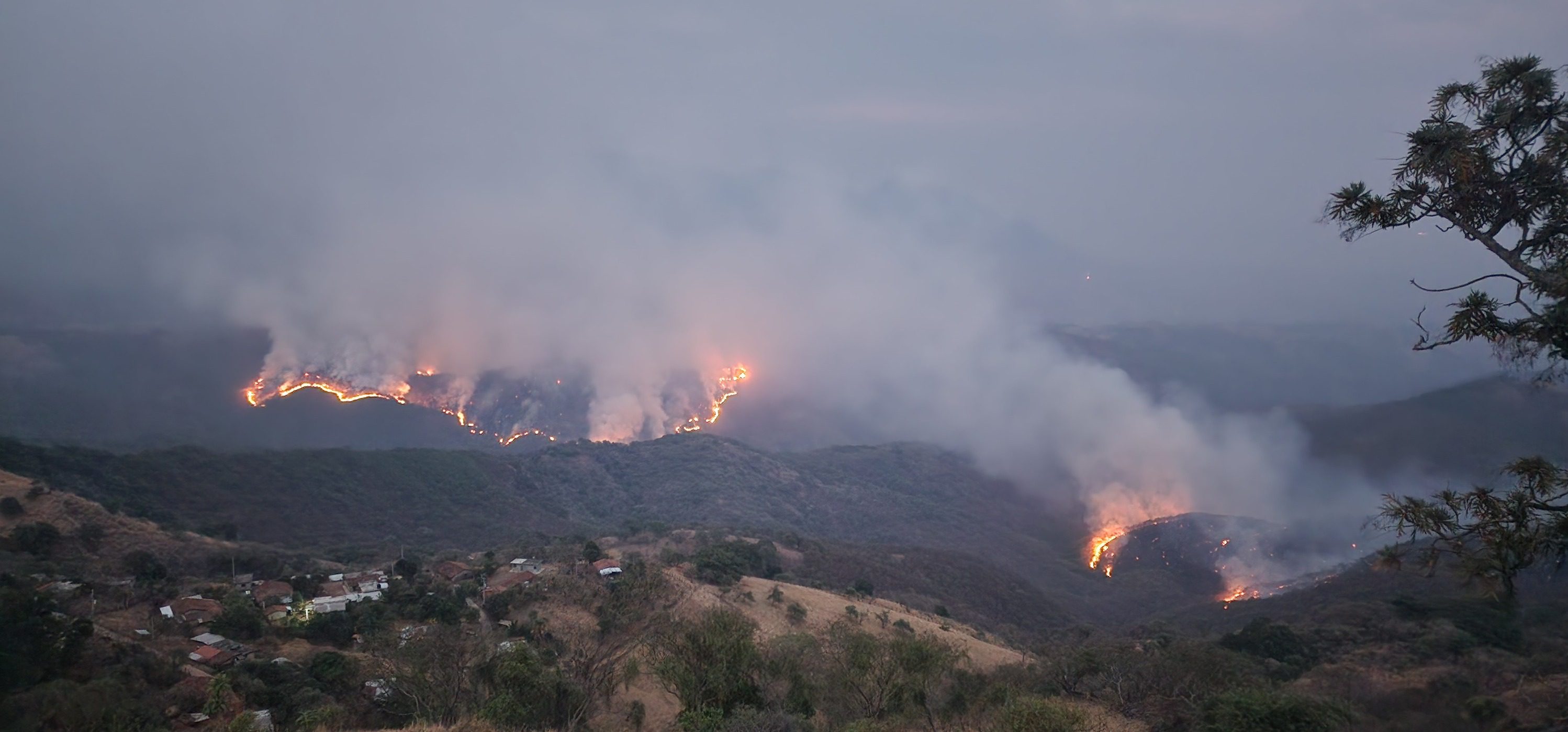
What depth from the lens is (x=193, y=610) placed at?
3541cm

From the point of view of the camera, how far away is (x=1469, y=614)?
35.7m

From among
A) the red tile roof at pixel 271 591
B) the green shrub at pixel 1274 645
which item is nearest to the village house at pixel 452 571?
the red tile roof at pixel 271 591

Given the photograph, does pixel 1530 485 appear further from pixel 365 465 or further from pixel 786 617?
pixel 365 465

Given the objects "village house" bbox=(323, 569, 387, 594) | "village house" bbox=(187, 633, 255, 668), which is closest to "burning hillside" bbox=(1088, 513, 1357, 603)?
"village house" bbox=(323, 569, 387, 594)

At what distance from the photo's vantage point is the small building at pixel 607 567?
51.7m

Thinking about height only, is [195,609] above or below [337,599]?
below

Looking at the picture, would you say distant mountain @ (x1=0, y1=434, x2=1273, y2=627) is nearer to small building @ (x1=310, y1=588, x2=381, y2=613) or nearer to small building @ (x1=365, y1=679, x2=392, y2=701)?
small building @ (x1=310, y1=588, x2=381, y2=613)

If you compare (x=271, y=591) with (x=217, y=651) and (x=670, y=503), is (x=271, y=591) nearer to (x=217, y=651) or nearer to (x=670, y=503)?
(x=217, y=651)

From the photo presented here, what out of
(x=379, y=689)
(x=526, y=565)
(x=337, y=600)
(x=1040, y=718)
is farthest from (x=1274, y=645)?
(x=337, y=600)

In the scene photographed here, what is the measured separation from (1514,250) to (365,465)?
10439 centimetres

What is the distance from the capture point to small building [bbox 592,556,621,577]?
51719 millimetres

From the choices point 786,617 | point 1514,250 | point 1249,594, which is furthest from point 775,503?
point 1514,250

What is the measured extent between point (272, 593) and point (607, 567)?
1904 centimetres

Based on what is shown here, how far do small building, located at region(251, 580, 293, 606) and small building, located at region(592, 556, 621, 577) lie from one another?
56.8 ft
